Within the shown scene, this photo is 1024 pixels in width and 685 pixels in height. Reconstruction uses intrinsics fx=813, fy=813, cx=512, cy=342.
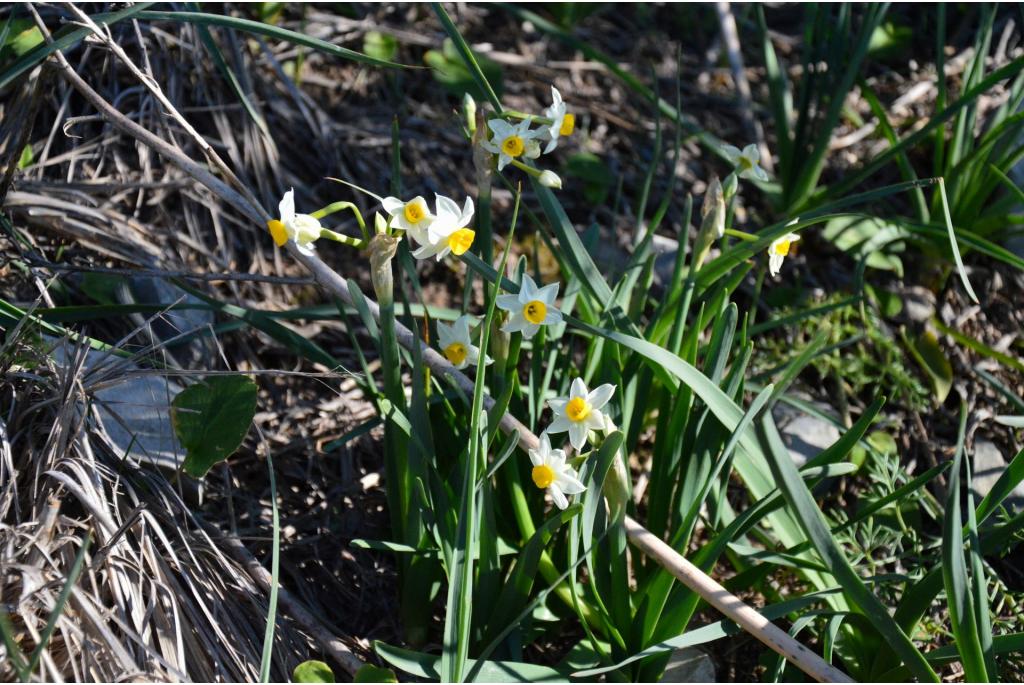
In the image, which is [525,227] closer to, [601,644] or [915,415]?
[915,415]

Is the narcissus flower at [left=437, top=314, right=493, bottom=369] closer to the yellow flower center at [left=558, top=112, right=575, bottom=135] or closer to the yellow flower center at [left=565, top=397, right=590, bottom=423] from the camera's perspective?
the yellow flower center at [left=565, top=397, right=590, bottom=423]

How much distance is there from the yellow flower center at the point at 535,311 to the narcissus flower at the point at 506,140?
0.25m

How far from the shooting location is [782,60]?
3.09 metres

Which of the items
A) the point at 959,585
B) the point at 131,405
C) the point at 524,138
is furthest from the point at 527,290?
the point at 131,405

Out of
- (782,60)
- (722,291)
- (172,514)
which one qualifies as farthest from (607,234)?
(172,514)

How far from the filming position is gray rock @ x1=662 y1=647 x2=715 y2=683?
1544 mm

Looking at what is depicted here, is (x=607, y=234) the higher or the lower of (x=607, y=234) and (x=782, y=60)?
the lower

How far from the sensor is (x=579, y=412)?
4.25 ft

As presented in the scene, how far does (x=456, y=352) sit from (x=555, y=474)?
32 centimetres

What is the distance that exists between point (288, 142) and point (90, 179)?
0.57 meters

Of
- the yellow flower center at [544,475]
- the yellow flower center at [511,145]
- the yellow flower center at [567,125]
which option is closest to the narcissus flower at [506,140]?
the yellow flower center at [511,145]

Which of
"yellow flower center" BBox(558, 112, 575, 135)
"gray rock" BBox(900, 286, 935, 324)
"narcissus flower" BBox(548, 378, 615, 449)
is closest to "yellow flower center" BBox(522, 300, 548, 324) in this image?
"narcissus flower" BBox(548, 378, 615, 449)

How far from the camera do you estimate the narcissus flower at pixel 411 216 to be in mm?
1257

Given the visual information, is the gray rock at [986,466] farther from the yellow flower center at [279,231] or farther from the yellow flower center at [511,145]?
the yellow flower center at [279,231]
